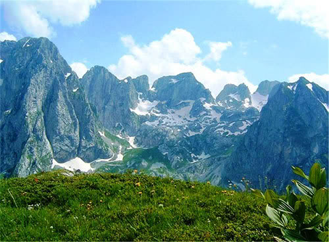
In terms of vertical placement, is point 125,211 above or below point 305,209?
below

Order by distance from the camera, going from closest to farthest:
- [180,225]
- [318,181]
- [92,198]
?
[318,181] → [180,225] → [92,198]

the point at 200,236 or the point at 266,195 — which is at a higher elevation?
the point at 266,195

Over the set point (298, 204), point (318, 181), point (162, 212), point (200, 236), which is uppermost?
point (318, 181)

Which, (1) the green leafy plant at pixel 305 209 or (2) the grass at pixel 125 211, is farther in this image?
(2) the grass at pixel 125 211

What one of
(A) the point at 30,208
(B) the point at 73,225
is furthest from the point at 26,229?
(A) the point at 30,208

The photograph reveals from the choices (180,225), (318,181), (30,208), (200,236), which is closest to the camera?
(318,181)

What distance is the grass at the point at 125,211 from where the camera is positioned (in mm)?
6895

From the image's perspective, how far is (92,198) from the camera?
9805 millimetres

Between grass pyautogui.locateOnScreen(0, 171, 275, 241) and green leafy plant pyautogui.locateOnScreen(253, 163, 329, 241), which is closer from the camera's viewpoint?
green leafy plant pyautogui.locateOnScreen(253, 163, 329, 241)

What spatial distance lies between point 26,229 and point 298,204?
743 centimetres

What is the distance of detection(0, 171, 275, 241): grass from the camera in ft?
22.6

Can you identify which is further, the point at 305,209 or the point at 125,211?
the point at 125,211

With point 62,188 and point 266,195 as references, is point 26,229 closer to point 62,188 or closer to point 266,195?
point 62,188

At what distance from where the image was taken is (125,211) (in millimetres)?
8211
